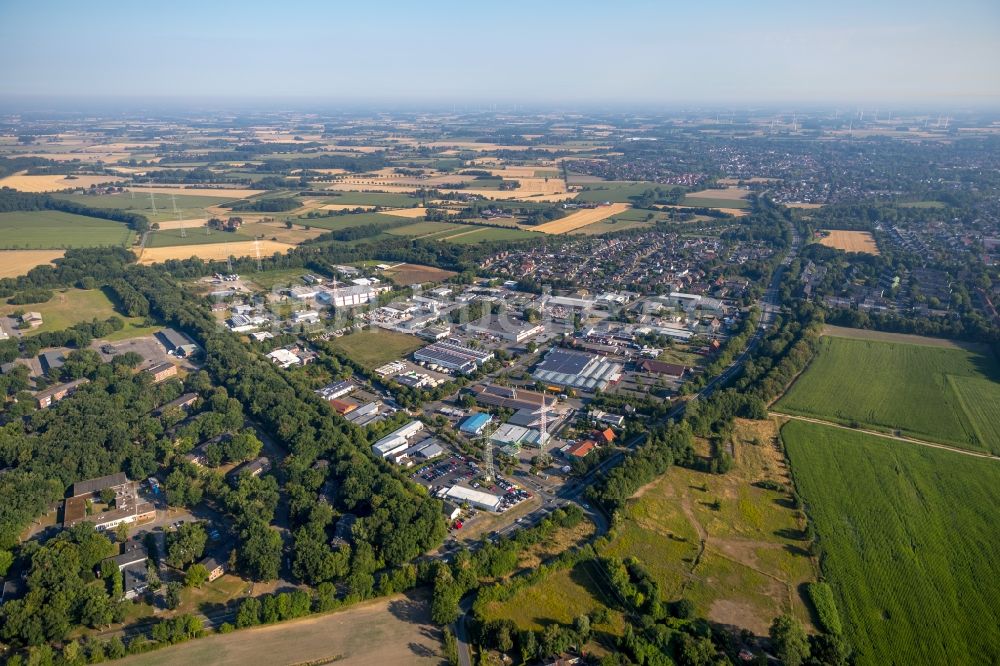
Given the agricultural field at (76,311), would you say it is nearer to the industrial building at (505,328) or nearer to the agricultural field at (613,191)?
the industrial building at (505,328)

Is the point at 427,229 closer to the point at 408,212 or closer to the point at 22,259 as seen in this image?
the point at 408,212

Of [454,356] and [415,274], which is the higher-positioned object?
[415,274]

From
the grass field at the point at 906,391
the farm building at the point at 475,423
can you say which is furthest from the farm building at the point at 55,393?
the grass field at the point at 906,391

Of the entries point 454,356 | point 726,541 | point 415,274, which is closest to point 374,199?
point 415,274

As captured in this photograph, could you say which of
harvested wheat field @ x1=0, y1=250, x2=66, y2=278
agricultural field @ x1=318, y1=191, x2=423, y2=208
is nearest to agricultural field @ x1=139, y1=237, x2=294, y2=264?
harvested wheat field @ x1=0, y1=250, x2=66, y2=278

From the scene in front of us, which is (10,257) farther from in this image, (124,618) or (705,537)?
(705,537)
